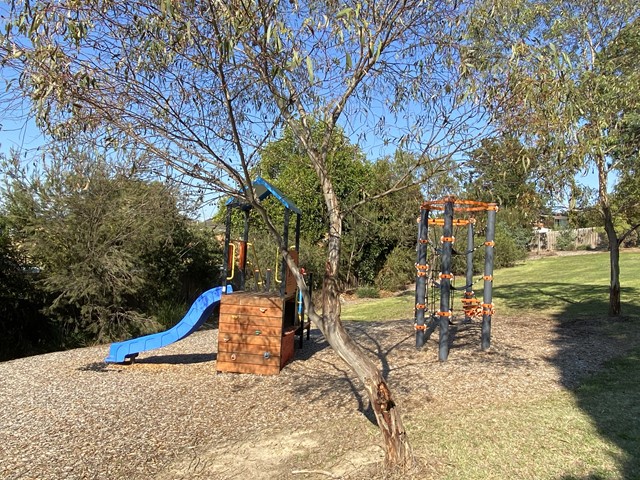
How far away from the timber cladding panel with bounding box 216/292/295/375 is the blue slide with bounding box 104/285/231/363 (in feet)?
1.56

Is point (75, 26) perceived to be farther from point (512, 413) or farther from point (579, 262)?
point (579, 262)

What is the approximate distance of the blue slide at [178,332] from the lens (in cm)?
812

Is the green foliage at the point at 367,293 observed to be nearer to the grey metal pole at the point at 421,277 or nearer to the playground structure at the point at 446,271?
the playground structure at the point at 446,271

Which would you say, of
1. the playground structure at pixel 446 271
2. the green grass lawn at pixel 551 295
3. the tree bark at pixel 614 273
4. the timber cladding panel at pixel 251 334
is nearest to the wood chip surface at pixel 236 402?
the timber cladding panel at pixel 251 334

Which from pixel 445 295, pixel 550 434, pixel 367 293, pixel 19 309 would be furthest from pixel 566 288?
pixel 19 309

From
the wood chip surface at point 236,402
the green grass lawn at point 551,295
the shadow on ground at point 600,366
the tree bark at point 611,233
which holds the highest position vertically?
the tree bark at point 611,233

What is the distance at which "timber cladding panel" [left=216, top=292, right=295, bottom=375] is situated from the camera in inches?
302

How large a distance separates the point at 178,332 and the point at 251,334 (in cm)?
117

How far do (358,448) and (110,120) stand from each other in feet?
10.9

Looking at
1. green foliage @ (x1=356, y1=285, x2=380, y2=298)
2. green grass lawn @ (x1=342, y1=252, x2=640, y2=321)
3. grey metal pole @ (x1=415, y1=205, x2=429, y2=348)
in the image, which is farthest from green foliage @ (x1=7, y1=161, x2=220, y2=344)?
green foliage @ (x1=356, y1=285, x2=380, y2=298)

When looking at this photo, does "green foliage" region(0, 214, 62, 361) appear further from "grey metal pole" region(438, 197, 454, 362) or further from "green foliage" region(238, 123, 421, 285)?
"grey metal pole" region(438, 197, 454, 362)

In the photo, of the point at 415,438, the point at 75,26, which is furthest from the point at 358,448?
the point at 75,26

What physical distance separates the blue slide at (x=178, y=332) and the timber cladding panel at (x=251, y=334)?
0.47 meters

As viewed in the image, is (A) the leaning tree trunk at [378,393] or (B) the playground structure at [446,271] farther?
(B) the playground structure at [446,271]
